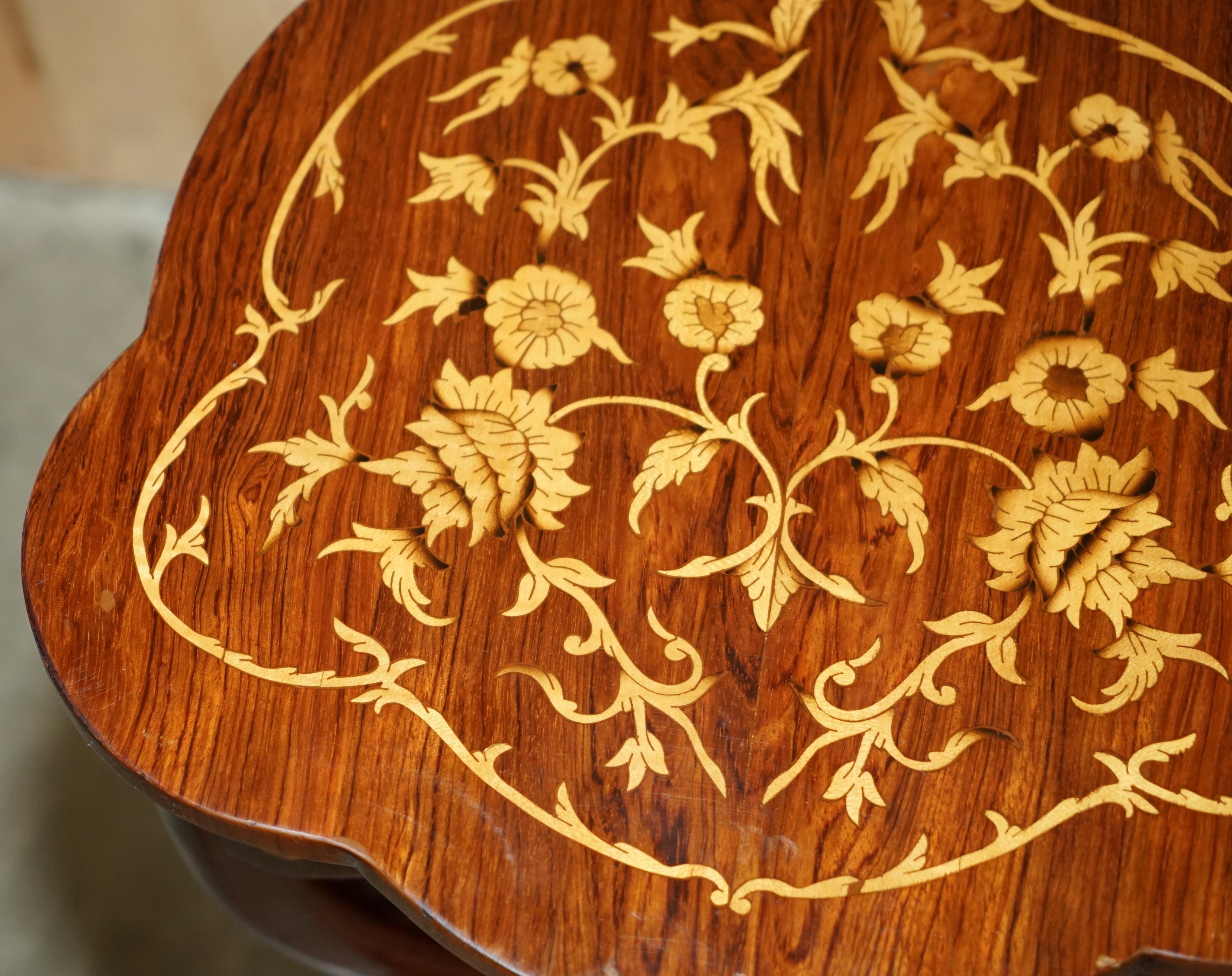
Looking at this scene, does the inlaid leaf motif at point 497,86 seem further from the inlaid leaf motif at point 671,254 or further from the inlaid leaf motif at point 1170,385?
the inlaid leaf motif at point 1170,385

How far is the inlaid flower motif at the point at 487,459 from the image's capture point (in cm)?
71

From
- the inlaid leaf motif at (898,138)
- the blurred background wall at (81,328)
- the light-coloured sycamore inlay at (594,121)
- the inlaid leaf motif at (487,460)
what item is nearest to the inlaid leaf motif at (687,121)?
the light-coloured sycamore inlay at (594,121)

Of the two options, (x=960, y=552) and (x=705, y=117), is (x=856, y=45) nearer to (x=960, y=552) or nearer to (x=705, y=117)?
(x=705, y=117)

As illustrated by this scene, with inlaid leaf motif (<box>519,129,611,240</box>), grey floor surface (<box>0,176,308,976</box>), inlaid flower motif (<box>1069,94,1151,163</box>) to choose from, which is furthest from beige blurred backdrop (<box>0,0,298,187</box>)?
inlaid flower motif (<box>1069,94,1151,163</box>)

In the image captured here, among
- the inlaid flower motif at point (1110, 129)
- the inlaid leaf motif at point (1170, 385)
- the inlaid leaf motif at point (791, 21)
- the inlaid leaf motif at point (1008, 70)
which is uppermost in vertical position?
the inlaid leaf motif at point (791, 21)

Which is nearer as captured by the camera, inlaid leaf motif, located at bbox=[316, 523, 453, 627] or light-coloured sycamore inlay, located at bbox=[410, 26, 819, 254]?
inlaid leaf motif, located at bbox=[316, 523, 453, 627]

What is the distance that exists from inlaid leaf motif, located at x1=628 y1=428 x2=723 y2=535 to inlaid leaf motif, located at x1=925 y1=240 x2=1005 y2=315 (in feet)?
0.58

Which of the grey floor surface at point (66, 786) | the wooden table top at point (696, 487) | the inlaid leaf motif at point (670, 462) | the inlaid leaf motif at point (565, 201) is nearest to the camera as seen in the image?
the wooden table top at point (696, 487)

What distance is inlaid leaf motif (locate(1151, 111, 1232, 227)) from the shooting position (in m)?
0.80

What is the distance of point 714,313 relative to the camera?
77 centimetres

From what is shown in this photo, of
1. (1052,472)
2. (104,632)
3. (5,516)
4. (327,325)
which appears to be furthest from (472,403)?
(5,516)

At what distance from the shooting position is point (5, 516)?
139 centimetres

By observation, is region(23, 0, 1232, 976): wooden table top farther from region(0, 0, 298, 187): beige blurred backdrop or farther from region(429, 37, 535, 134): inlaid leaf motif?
region(0, 0, 298, 187): beige blurred backdrop

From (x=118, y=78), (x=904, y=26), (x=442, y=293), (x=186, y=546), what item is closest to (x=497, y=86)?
(x=442, y=293)
